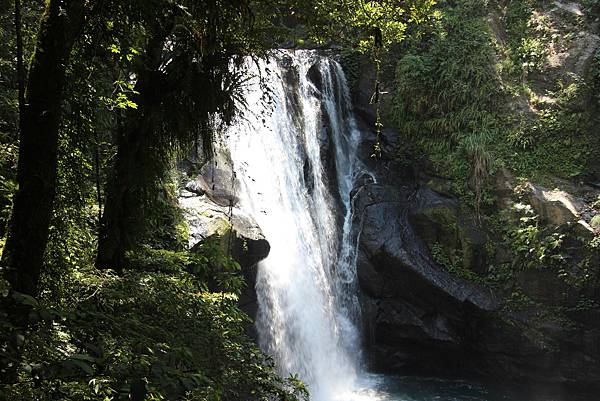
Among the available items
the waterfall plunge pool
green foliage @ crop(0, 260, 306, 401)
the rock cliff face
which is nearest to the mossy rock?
the waterfall plunge pool

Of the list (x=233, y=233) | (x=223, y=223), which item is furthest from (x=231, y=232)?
(x=223, y=223)

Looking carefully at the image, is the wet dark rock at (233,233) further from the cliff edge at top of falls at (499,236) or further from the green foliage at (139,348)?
the cliff edge at top of falls at (499,236)

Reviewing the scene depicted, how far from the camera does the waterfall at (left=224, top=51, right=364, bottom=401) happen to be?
9.17 m

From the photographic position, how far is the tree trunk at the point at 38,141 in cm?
229

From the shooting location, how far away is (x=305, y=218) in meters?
10.4

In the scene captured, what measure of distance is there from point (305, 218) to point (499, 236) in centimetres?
419

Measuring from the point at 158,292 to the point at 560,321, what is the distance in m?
8.87

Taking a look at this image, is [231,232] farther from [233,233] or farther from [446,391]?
[446,391]

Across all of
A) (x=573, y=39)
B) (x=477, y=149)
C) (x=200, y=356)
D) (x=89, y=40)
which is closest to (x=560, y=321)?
(x=477, y=149)

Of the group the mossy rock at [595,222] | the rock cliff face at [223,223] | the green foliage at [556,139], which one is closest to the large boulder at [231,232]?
the rock cliff face at [223,223]

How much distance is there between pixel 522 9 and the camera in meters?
13.1

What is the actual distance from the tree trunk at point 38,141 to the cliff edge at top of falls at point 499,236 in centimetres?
885

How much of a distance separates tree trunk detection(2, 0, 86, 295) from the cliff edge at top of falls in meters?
8.85

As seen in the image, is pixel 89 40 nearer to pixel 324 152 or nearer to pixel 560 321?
pixel 324 152
